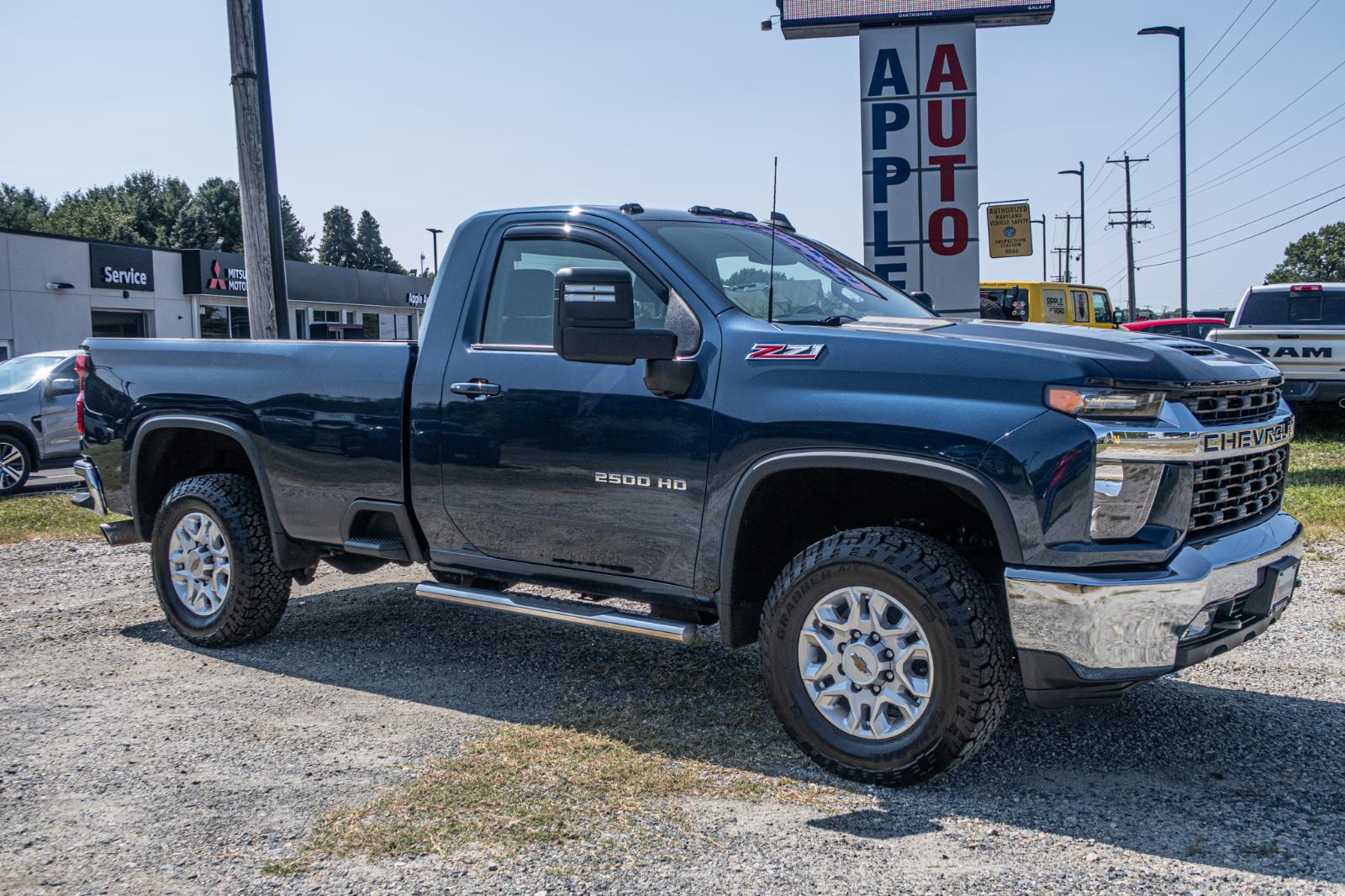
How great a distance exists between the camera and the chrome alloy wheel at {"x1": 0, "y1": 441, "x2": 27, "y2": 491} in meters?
13.3

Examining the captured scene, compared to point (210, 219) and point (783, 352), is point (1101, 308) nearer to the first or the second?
point (783, 352)

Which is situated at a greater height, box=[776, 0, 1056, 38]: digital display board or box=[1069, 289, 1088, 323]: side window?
box=[776, 0, 1056, 38]: digital display board

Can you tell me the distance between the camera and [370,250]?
12875 cm

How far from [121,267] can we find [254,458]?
3378 cm

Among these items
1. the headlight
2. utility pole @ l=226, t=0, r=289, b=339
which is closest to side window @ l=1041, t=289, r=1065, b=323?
utility pole @ l=226, t=0, r=289, b=339

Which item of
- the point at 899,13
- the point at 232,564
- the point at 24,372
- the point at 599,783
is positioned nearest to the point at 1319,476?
the point at 899,13

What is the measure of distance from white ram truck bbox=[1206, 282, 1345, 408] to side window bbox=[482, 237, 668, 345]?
34.9 feet

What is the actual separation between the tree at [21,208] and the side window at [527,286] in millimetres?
79596

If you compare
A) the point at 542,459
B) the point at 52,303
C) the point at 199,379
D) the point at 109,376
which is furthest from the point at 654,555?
the point at 52,303

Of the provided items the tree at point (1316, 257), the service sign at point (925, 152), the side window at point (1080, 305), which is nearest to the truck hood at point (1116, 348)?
the service sign at point (925, 152)

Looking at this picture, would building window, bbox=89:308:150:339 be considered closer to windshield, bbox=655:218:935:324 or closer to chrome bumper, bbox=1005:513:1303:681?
windshield, bbox=655:218:935:324

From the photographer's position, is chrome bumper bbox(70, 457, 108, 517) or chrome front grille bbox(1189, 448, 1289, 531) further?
chrome bumper bbox(70, 457, 108, 517)

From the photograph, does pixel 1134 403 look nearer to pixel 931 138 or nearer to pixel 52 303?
pixel 931 138

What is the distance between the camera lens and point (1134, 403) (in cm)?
362
